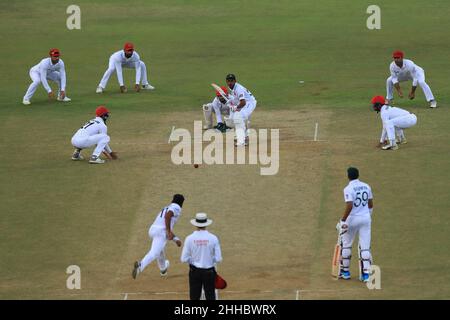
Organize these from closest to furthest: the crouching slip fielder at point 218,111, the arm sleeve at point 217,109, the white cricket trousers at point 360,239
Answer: the white cricket trousers at point 360,239
the crouching slip fielder at point 218,111
the arm sleeve at point 217,109

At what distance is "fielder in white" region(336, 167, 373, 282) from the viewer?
27609 mm

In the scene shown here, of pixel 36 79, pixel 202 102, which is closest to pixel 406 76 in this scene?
pixel 202 102

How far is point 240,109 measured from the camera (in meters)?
37.9

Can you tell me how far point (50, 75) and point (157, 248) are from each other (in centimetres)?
1730

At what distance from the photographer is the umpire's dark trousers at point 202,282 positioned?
25.7 m

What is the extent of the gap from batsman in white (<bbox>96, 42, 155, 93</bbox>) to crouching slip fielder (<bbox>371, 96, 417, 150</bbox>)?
37.4 ft

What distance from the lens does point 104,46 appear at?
53969 mm

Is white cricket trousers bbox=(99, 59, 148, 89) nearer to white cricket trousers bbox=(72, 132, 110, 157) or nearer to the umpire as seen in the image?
white cricket trousers bbox=(72, 132, 110, 157)

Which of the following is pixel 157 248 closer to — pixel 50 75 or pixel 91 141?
pixel 91 141

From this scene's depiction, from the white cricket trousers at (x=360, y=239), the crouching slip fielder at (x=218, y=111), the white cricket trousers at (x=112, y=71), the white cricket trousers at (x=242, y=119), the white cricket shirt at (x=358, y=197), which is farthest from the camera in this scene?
the white cricket trousers at (x=112, y=71)

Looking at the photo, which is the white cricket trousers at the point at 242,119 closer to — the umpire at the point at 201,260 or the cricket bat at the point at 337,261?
the cricket bat at the point at 337,261

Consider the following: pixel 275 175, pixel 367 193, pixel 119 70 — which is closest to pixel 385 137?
pixel 275 175

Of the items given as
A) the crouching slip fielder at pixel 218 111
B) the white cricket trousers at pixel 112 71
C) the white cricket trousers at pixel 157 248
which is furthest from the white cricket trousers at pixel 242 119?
the white cricket trousers at pixel 157 248

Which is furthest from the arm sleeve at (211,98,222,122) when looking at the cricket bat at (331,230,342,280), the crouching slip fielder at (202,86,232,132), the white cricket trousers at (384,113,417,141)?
the cricket bat at (331,230,342,280)
